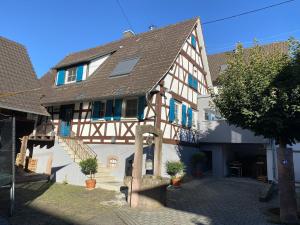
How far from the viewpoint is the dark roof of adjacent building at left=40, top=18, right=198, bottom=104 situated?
14664 mm

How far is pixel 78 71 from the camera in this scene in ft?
62.2

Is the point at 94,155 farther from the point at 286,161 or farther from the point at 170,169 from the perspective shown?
the point at 286,161

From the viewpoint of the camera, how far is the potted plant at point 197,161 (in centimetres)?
1680

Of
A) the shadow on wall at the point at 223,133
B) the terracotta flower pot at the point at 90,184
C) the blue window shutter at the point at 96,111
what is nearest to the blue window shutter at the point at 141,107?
the blue window shutter at the point at 96,111

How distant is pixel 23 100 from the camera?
51.1 ft

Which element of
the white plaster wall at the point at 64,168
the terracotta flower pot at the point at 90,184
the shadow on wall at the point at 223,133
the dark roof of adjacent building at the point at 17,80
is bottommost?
the terracotta flower pot at the point at 90,184

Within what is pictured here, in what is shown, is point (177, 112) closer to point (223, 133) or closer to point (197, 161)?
point (197, 161)

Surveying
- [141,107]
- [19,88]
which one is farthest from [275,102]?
[19,88]

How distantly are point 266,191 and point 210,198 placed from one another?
246 centimetres

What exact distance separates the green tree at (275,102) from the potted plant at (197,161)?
282 inches

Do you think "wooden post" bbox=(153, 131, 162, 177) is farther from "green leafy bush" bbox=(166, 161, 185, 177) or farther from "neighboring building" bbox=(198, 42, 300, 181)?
"neighboring building" bbox=(198, 42, 300, 181)

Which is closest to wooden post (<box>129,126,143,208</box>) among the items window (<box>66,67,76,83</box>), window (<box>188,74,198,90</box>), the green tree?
the green tree

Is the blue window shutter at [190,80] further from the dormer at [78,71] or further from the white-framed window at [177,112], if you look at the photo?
the dormer at [78,71]

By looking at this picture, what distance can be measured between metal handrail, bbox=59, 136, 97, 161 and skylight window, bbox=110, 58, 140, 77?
4.37 m
